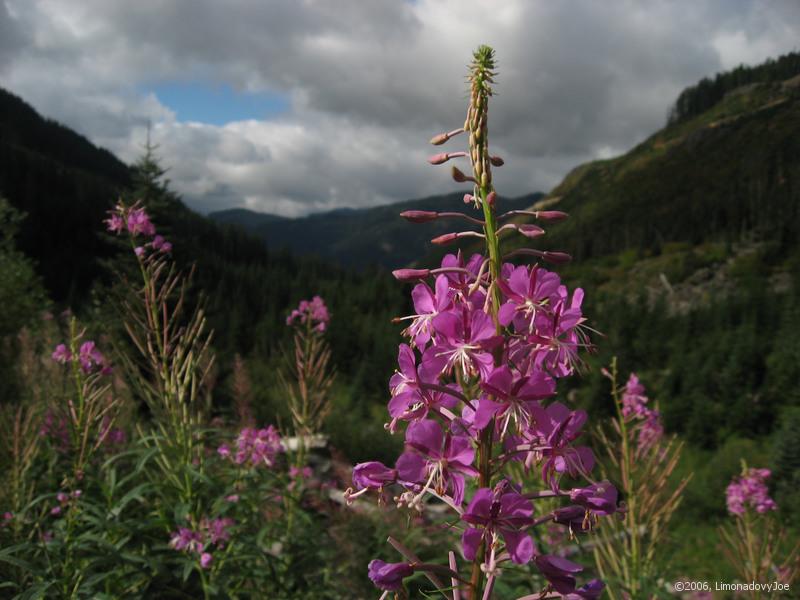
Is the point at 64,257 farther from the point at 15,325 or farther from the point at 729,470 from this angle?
the point at 729,470

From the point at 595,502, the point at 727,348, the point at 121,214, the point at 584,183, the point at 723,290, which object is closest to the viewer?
the point at 595,502

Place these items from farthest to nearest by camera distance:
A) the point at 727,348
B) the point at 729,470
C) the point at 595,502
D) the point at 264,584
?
the point at 727,348, the point at 729,470, the point at 264,584, the point at 595,502

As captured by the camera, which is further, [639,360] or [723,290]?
[723,290]

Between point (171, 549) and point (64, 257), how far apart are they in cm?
7984

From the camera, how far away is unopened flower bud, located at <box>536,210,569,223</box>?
157cm

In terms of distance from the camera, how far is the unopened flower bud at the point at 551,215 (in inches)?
61.7

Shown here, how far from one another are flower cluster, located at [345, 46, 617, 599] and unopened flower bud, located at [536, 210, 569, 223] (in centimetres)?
14

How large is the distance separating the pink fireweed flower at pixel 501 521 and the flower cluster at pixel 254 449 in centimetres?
377

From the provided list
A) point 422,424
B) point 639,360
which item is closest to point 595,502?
point 422,424

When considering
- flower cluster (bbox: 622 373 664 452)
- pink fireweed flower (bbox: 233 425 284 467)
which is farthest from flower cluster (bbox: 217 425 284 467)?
flower cluster (bbox: 622 373 664 452)

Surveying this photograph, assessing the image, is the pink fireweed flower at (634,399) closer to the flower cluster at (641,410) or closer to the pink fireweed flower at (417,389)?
the flower cluster at (641,410)

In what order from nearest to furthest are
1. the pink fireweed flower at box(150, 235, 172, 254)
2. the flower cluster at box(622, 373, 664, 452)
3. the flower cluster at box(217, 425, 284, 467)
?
the pink fireweed flower at box(150, 235, 172, 254) → the flower cluster at box(217, 425, 284, 467) → the flower cluster at box(622, 373, 664, 452)

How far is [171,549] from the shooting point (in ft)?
10.5

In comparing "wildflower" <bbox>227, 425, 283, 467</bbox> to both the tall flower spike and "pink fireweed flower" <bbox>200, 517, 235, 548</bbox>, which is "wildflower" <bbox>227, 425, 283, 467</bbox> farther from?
the tall flower spike
